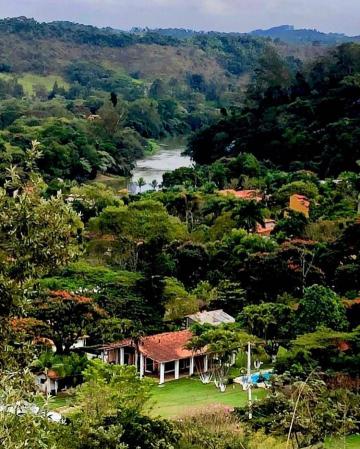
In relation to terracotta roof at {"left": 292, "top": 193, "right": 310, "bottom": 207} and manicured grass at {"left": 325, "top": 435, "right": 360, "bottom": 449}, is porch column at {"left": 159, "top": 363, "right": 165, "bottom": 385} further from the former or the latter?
terracotta roof at {"left": 292, "top": 193, "right": 310, "bottom": 207}

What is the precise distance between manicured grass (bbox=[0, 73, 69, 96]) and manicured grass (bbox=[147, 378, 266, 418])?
80.5m

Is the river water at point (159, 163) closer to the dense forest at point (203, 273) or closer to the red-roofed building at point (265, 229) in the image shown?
the dense forest at point (203, 273)

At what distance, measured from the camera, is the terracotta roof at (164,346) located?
699 inches

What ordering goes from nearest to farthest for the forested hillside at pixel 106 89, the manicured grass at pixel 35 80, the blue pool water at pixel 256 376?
the blue pool water at pixel 256 376, the forested hillside at pixel 106 89, the manicured grass at pixel 35 80

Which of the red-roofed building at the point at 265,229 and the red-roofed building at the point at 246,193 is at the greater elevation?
the red-roofed building at the point at 265,229

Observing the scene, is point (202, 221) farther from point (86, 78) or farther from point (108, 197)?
point (86, 78)

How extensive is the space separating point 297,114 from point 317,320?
3316 cm

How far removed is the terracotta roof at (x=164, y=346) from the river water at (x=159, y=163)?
27.0 meters

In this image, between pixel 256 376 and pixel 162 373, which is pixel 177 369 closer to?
pixel 162 373

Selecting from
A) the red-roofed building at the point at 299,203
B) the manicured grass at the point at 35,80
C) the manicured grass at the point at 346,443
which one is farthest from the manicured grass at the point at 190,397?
the manicured grass at the point at 35,80

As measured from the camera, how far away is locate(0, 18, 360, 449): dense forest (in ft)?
22.2

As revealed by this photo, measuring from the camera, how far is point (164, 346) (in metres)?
18.1

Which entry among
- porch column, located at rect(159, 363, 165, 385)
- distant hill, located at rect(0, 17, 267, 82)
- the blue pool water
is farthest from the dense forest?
distant hill, located at rect(0, 17, 267, 82)

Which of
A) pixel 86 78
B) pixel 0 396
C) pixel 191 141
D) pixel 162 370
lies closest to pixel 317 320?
pixel 162 370
